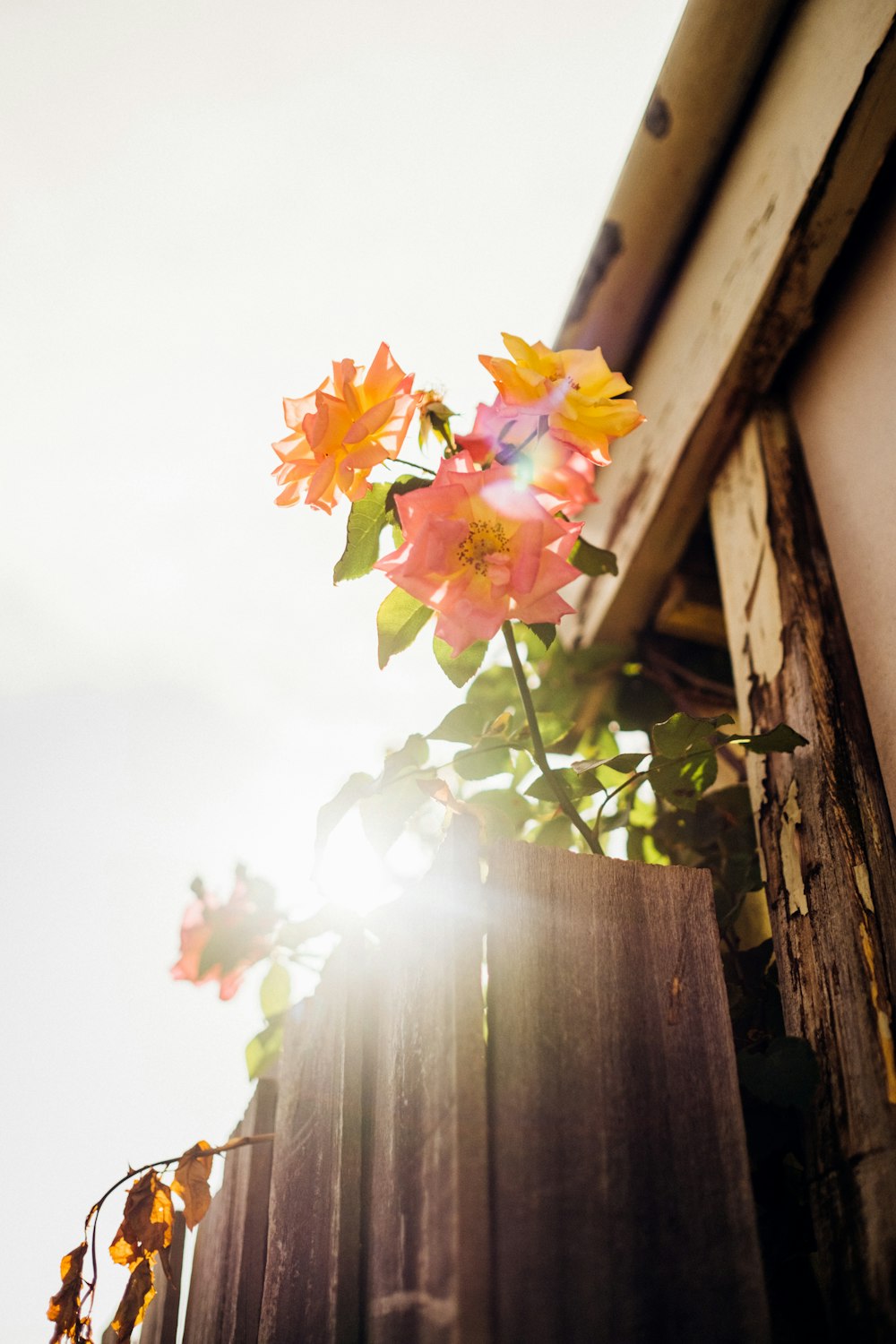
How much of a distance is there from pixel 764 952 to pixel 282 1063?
0.59 metres

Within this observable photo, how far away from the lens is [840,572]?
3.69 ft

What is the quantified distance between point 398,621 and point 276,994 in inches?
30.4

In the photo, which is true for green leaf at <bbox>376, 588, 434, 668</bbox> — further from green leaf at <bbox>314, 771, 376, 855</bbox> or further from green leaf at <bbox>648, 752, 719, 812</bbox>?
green leaf at <bbox>648, 752, 719, 812</bbox>

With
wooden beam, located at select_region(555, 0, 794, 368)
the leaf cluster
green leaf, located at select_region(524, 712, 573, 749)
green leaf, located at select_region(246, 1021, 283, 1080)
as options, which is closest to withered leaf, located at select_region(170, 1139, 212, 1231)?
the leaf cluster

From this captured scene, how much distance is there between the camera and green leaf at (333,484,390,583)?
0.99 m

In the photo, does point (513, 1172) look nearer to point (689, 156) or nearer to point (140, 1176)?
point (140, 1176)

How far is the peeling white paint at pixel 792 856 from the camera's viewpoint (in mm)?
959

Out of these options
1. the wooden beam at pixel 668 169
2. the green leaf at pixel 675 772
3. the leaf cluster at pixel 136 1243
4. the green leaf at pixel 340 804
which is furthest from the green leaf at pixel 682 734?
the wooden beam at pixel 668 169

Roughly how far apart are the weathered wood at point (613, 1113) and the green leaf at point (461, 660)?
218mm

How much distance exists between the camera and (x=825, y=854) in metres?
0.94

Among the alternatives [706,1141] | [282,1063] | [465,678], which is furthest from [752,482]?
[282,1063]

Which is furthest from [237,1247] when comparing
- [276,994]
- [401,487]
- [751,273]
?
[751,273]

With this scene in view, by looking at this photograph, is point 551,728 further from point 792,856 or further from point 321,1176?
point 321,1176

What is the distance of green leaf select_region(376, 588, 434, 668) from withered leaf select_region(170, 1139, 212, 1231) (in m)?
0.65
